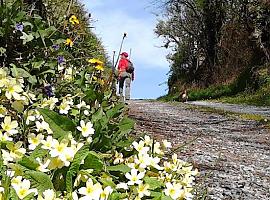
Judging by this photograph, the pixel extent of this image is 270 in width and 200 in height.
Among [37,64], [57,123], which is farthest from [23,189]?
[37,64]

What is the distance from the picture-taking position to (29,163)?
1.47m

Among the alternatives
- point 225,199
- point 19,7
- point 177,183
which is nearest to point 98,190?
point 177,183

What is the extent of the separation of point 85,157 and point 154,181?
304 millimetres

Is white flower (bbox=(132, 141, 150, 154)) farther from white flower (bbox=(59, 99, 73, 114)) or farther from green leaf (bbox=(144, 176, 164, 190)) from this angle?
white flower (bbox=(59, 99, 73, 114))

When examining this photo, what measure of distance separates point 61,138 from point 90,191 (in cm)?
39

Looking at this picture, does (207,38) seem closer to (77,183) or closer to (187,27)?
(187,27)

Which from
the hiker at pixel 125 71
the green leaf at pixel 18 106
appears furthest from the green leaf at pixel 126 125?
the hiker at pixel 125 71

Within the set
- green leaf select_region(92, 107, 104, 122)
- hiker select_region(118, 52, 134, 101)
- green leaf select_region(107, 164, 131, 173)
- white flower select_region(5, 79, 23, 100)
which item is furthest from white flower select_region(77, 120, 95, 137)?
hiker select_region(118, 52, 134, 101)

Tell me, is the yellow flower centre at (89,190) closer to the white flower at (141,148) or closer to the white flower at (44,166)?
the white flower at (44,166)

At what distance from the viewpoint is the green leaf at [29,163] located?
1.46 meters

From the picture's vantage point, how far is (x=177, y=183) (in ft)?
A: 6.33

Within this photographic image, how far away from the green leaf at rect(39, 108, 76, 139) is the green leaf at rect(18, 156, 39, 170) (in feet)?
0.94

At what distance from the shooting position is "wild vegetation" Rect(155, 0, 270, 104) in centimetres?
2177

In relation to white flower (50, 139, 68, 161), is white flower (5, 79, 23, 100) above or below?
above
